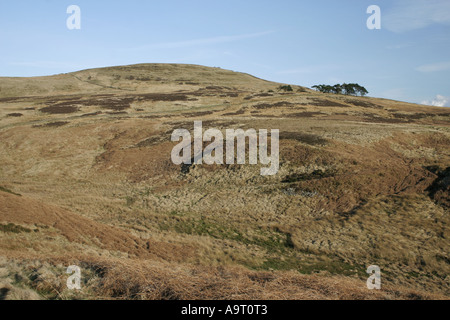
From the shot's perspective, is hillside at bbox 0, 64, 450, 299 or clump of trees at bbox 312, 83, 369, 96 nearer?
hillside at bbox 0, 64, 450, 299

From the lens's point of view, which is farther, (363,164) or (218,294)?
(363,164)

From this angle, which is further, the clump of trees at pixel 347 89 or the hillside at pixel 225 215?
the clump of trees at pixel 347 89

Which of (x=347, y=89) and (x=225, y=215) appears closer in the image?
(x=225, y=215)

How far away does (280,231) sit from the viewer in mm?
22016

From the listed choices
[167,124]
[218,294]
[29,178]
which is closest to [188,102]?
[167,124]

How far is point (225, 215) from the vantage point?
81.1 ft

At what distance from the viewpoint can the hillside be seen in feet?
30.9

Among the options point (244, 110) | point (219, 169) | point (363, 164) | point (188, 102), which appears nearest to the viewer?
point (363, 164)

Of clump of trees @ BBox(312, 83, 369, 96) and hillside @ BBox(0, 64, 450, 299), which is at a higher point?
clump of trees @ BBox(312, 83, 369, 96)

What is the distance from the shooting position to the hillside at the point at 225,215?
9422 millimetres

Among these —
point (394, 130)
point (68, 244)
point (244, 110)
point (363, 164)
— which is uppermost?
point (244, 110)

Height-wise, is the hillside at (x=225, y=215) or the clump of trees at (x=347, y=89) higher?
the clump of trees at (x=347, y=89)

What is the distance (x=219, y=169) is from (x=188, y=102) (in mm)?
51144
